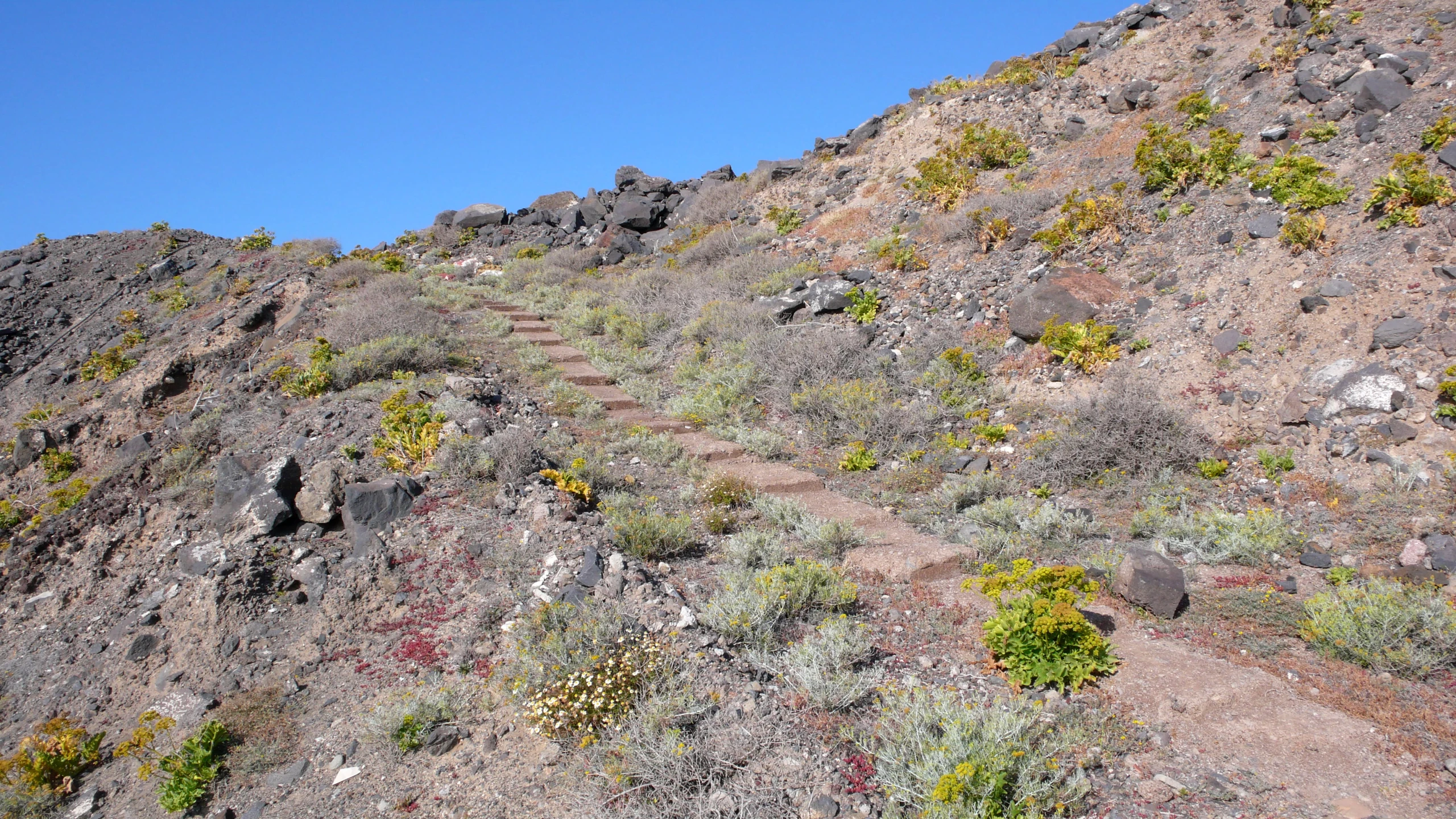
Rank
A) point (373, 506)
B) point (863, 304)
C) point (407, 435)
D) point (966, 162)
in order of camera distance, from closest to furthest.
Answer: point (373, 506) → point (407, 435) → point (863, 304) → point (966, 162)

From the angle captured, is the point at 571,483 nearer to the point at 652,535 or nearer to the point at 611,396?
the point at 652,535

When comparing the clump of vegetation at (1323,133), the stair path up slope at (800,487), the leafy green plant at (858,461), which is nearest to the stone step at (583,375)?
the stair path up slope at (800,487)

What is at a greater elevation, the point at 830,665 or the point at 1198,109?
the point at 1198,109

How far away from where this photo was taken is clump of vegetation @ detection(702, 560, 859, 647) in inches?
199

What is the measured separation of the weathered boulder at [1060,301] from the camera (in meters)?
9.77

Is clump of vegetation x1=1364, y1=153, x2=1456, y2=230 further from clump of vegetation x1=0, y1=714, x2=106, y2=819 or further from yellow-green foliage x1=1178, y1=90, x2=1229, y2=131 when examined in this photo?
clump of vegetation x1=0, y1=714, x2=106, y2=819

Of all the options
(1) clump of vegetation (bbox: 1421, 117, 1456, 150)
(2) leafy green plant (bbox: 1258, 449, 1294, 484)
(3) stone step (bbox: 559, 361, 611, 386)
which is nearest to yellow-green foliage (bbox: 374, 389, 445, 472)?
(3) stone step (bbox: 559, 361, 611, 386)

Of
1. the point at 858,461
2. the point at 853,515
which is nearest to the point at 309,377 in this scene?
the point at 858,461

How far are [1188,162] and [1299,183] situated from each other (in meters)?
1.83

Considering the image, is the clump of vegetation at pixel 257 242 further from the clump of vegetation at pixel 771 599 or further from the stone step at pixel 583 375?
the clump of vegetation at pixel 771 599

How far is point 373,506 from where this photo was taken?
666 centimetres

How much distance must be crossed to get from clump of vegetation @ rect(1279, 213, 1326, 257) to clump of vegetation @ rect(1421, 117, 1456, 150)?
140cm

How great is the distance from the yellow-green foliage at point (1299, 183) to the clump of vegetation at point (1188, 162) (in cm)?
47

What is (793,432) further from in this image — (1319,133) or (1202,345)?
(1319,133)
